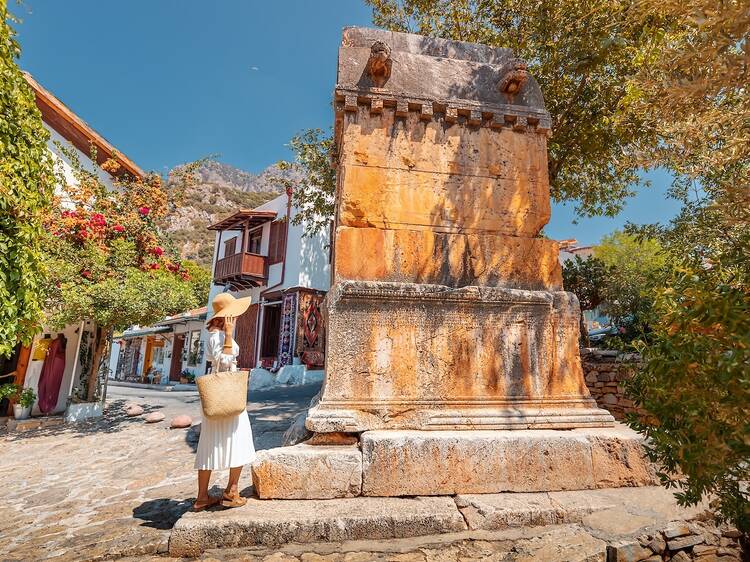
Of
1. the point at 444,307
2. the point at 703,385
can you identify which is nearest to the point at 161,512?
the point at 444,307

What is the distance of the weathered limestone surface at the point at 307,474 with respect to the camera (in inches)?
122

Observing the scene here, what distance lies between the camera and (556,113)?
8.39 m

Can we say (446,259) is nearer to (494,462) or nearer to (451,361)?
(451,361)

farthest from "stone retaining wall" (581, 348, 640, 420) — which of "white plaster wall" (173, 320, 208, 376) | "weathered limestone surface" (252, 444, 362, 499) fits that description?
"white plaster wall" (173, 320, 208, 376)

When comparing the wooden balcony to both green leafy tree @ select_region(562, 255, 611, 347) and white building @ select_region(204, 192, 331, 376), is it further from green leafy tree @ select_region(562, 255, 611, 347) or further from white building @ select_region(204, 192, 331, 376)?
green leafy tree @ select_region(562, 255, 611, 347)

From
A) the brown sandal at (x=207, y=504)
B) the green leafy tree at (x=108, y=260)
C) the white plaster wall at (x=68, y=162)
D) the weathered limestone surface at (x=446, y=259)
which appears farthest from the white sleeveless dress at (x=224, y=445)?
the white plaster wall at (x=68, y=162)

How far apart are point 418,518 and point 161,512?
2.25m

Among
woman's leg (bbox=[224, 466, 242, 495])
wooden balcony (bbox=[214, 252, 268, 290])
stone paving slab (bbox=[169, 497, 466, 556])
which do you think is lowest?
stone paving slab (bbox=[169, 497, 466, 556])

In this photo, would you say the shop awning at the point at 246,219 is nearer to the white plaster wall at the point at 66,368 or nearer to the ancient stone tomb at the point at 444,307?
the white plaster wall at the point at 66,368

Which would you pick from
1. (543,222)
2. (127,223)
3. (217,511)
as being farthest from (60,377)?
(543,222)

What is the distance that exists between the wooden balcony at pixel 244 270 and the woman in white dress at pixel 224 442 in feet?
49.4

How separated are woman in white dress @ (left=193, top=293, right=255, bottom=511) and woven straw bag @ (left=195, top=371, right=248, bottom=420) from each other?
0.37 feet

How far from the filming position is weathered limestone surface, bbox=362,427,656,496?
3191 millimetres

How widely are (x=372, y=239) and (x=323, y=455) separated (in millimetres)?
1935
